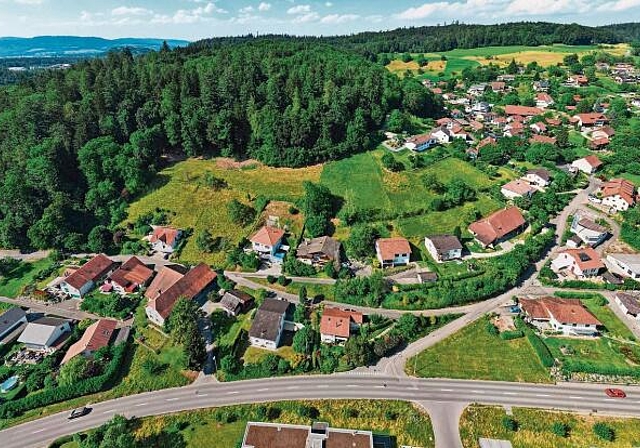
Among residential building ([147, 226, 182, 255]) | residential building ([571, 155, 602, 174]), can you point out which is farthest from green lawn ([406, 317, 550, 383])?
residential building ([571, 155, 602, 174])

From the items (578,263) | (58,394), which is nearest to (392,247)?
(578,263)

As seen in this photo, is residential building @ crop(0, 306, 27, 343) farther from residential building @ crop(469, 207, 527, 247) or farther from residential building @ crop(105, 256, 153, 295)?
residential building @ crop(469, 207, 527, 247)

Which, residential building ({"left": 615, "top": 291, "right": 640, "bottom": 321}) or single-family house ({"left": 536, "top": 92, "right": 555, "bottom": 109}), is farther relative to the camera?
single-family house ({"left": 536, "top": 92, "right": 555, "bottom": 109})

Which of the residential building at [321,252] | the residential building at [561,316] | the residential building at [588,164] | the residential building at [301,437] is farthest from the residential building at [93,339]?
the residential building at [588,164]

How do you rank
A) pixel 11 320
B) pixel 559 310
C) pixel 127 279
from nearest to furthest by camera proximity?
pixel 559 310 < pixel 11 320 < pixel 127 279

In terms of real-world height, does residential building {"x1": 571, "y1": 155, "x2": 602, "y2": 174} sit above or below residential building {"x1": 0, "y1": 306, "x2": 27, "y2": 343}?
above

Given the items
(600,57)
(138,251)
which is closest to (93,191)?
(138,251)

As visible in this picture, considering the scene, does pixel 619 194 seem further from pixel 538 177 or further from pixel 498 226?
pixel 498 226

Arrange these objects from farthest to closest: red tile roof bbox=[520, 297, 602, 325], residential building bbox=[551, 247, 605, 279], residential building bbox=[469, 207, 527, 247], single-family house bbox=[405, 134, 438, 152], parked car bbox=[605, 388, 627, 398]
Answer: single-family house bbox=[405, 134, 438, 152] < residential building bbox=[469, 207, 527, 247] < residential building bbox=[551, 247, 605, 279] < red tile roof bbox=[520, 297, 602, 325] < parked car bbox=[605, 388, 627, 398]

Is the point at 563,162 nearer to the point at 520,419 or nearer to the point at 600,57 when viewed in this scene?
the point at 520,419
